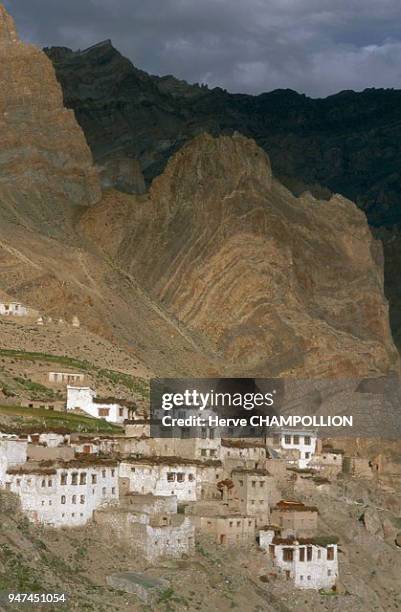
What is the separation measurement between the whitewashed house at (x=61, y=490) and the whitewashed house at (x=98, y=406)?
25951mm

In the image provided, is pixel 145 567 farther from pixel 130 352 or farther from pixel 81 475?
pixel 130 352

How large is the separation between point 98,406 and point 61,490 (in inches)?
1191

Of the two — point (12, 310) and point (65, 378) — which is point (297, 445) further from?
point (12, 310)

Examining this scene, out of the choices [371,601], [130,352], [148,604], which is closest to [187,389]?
[130,352]

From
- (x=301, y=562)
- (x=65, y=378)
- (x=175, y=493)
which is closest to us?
(x=301, y=562)

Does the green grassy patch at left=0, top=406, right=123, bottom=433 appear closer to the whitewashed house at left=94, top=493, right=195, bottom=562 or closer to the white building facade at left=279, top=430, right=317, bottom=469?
the white building facade at left=279, top=430, right=317, bottom=469

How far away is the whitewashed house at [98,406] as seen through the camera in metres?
133

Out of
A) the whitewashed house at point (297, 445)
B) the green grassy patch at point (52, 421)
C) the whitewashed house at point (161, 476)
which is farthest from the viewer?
the whitewashed house at point (297, 445)

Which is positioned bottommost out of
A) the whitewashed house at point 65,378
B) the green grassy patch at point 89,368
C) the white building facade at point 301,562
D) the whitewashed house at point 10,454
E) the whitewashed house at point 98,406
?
the white building facade at point 301,562

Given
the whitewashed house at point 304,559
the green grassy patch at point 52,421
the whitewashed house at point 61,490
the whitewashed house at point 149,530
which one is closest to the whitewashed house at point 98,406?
the green grassy patch at point 52,421

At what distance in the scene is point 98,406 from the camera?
134 m

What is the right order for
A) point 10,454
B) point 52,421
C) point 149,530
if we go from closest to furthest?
1. point 149,530
2. point 10,454
3. point 52,421

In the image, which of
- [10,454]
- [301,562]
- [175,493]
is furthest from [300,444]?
[10,454]

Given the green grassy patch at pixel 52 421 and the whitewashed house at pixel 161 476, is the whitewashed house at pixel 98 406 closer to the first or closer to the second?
the green grassy patch at pixel 52 421
